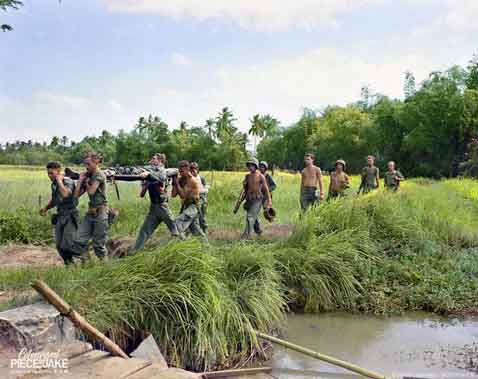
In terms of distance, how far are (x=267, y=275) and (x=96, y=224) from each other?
2.51 m

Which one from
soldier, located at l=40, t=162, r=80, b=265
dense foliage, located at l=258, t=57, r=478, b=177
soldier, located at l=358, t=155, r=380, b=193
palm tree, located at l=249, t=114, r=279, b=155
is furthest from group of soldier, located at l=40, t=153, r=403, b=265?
palm tree, located at l=249, t=114, r=279, b=155

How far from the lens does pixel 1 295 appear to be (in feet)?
19.2

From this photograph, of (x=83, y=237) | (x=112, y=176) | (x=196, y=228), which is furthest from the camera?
(x=196, y=228)

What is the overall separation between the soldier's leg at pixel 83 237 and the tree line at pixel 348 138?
3406 millimetres

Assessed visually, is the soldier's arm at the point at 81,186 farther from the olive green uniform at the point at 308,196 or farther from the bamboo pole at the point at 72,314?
the olive green uniform at the point at 308,196

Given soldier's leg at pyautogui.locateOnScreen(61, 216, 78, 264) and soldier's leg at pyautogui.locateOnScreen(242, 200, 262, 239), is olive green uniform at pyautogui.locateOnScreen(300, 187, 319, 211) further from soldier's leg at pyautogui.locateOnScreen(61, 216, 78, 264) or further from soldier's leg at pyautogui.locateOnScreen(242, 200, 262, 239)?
soldier's leg at pyautogui.locateOnScreen(61, 216, 78, 264)

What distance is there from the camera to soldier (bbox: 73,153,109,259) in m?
6.85

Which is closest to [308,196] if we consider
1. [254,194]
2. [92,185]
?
[254,194]

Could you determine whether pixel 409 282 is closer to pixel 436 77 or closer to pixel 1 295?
pixel 1 295

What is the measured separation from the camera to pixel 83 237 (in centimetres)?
693

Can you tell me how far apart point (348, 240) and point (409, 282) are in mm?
1132

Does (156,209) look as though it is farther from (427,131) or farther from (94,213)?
(427,131)

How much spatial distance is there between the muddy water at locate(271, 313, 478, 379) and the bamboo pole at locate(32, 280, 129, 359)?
1.75m

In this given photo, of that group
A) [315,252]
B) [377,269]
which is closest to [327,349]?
[315,252]
